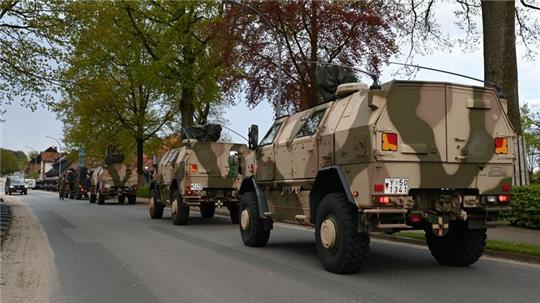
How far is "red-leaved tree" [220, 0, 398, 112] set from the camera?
22.0m

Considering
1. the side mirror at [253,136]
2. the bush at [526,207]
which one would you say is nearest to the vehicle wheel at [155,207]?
the side mirror at [253,136]

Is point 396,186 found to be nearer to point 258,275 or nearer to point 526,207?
point 258,275

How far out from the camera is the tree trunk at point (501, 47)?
603 inches

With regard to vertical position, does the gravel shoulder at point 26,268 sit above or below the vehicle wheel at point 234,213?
below

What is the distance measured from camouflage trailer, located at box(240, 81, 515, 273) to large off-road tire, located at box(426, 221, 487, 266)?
0.01 m

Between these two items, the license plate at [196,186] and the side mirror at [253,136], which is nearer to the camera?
the side mirror at [253,136]

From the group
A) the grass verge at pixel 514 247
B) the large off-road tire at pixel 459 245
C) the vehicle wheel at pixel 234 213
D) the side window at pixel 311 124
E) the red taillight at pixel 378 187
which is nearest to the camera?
the red taillight at pixel 378 187

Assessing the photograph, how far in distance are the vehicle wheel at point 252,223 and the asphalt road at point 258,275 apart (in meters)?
0.21

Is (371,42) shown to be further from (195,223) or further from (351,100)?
(351,100)

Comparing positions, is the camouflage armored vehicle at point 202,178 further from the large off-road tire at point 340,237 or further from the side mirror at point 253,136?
the large off-road tire at point 340,237

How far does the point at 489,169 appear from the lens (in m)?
7.96

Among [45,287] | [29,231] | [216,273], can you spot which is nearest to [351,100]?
[216,273]

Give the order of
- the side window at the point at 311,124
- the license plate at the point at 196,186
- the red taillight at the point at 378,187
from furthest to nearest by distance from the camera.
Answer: the license plate at the point at 196,186 → the side window at the point at 311,124 → the red taillight at the point at 378,187

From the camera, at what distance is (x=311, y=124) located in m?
9.34
